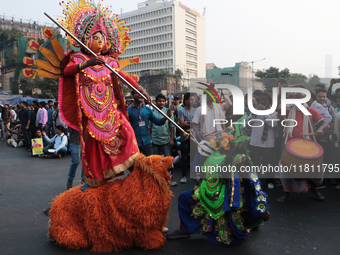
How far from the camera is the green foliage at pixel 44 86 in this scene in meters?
33.6

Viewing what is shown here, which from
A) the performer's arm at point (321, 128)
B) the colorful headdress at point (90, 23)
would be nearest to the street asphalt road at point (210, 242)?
the performer's arm at point (321, 128)

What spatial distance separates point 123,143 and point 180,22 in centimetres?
10707

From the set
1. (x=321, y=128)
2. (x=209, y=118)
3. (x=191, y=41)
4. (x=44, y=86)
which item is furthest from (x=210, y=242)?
(x=191, y=41)

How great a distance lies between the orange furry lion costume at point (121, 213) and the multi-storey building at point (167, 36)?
3817 inches

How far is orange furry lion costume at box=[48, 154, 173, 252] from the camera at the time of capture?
9.77 ft

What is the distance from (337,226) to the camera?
12.5 feet

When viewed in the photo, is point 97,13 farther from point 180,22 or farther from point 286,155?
point 180,22

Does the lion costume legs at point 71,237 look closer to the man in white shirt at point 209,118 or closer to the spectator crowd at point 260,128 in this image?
the spectator crowd at point 260,128

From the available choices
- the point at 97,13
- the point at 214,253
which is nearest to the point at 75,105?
the point at 97,13

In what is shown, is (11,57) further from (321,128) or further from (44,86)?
(321,128)

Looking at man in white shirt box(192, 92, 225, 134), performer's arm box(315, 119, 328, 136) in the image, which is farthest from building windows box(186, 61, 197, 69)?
man in white shirt box(192, 92, 225, 134)

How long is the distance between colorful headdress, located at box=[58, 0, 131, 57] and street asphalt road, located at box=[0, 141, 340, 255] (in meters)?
2.38

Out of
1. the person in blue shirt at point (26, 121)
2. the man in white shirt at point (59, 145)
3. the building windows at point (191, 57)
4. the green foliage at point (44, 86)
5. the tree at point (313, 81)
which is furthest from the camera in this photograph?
the building windows at point (191, 57)

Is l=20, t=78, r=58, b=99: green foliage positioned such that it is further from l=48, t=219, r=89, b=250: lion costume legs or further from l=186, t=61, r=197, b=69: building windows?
l=186, t=61, r=197, b=69: building windows
